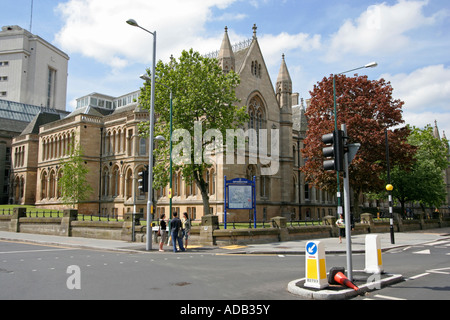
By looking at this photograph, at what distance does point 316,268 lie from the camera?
8.12m

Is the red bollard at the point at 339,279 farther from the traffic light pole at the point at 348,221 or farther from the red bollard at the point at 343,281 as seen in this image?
the traffic light pole at the point at 348,221

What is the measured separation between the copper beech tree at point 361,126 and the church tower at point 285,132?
660cm

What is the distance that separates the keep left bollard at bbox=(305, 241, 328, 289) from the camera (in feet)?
26.4

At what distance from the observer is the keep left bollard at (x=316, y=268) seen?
8055 millimetres

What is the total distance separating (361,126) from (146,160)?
2277 centimetres

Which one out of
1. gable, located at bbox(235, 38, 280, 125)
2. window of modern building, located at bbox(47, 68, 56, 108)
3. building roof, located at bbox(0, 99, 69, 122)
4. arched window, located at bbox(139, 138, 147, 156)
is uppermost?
window of modern building, located at bbox(47, 68, 56, 108)

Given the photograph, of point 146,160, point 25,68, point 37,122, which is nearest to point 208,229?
point 146,160

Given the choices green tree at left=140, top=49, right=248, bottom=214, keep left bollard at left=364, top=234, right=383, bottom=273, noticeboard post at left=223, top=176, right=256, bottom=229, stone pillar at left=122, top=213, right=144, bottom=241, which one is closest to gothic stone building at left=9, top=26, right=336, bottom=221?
green tree at left=140, top=49, right=248, bottom=214

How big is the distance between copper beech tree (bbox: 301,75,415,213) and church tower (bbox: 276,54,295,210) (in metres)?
6.60

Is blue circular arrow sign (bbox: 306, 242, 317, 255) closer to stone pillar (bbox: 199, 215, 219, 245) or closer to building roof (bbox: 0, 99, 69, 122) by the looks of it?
stone pillar (bbox: 199, 215, 219, 245)

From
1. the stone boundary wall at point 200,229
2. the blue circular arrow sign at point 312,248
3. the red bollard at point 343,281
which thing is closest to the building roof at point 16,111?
the stone boundary wall at point 200,229

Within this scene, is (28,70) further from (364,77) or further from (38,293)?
(38,293)

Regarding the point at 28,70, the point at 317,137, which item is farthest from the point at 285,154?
the point at 28,70
